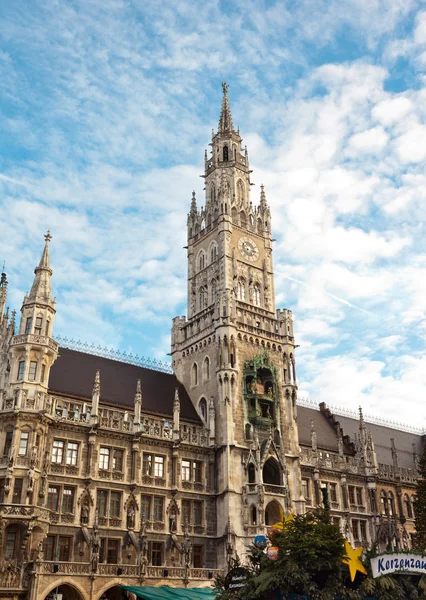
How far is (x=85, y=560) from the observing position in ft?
135

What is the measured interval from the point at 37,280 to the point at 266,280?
73.5ft

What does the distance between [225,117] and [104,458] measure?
4063cm

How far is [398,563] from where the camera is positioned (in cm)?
2269

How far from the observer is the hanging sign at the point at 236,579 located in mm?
23688

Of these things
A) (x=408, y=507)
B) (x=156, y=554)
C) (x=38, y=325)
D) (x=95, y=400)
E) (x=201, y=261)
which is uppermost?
(x=201, y=261)

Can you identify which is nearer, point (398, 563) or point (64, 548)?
point (398, 563)

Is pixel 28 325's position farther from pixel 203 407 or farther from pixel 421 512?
pixel 421 512

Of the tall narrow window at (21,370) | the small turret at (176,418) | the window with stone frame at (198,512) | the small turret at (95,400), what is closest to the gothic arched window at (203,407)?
the small turret at (176,418)

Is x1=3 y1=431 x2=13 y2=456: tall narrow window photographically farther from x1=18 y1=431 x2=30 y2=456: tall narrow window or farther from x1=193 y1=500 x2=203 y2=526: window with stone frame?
x1=193 y1=500 x2=203 y2=526: window with stone frame

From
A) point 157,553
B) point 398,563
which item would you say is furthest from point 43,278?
point 398,563

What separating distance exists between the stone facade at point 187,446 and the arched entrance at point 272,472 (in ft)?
0.50

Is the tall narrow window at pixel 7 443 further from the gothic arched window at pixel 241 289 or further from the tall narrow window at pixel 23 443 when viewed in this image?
the gothic arched window at pixel 241 289

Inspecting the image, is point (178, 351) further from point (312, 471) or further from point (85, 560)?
point (85, 560)

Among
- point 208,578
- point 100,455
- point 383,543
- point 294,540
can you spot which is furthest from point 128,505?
point 383,543
